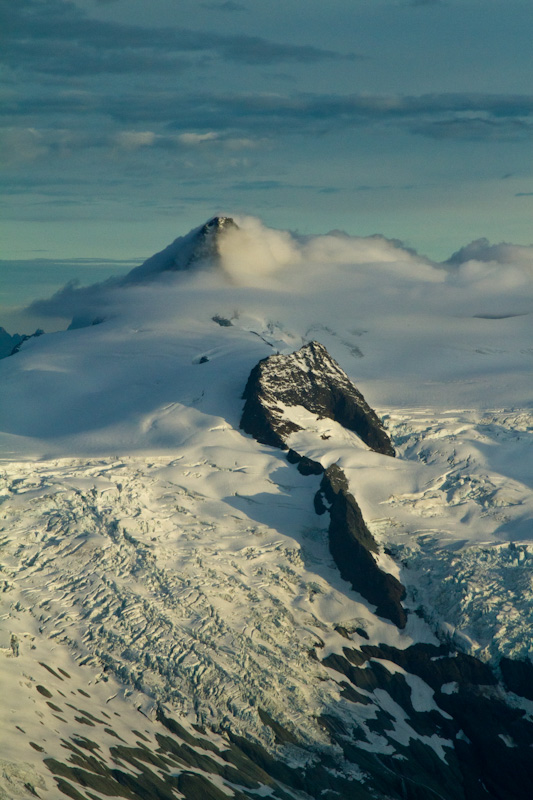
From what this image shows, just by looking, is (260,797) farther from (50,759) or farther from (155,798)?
(50,759)

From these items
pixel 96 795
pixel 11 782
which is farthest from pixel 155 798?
pixel 11 782

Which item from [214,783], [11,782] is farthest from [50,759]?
[214,783]

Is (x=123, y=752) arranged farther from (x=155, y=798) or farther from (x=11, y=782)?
(x=11, y=782)

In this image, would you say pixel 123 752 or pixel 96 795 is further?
pixel 123 752

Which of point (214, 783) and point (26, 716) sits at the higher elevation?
point (26, 716)

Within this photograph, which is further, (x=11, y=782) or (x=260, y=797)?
(x=260, y=797)

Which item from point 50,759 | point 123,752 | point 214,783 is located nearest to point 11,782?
point 50,759

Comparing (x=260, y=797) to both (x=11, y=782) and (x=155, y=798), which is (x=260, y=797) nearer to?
(x=155, y=798)
